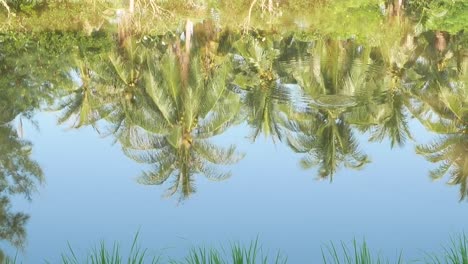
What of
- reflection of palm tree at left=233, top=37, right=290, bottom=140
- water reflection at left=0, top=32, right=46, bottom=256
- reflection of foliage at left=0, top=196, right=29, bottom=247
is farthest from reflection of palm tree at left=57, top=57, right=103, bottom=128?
reflection of foliage at left=0, top=196, right=29, bottom=247

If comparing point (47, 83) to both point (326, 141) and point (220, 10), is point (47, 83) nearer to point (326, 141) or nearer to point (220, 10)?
point (326, 141)

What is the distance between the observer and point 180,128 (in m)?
11.4

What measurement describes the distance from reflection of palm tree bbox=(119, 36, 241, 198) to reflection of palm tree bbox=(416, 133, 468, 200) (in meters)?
3.17

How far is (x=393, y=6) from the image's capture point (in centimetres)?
1886

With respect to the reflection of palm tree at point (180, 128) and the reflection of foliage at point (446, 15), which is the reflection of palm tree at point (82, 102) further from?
the reflection of foliage at point (446, 15)

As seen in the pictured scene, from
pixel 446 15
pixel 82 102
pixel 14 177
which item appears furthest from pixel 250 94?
pixel 446 15

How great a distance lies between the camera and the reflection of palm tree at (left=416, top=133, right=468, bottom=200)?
10805mm

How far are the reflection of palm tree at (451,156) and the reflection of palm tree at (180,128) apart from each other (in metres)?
3.17

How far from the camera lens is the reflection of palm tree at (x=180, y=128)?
35.7 feet

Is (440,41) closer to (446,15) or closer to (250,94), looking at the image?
(446,15)

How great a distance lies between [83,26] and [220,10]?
4.08 meters

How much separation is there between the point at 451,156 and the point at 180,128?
4583 millimetres

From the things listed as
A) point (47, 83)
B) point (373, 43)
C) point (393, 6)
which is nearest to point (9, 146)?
point (47, 83)

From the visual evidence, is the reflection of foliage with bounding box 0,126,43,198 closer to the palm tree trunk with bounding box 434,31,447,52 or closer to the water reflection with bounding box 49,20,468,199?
the water reflection with bounding box 49,20,468,199
